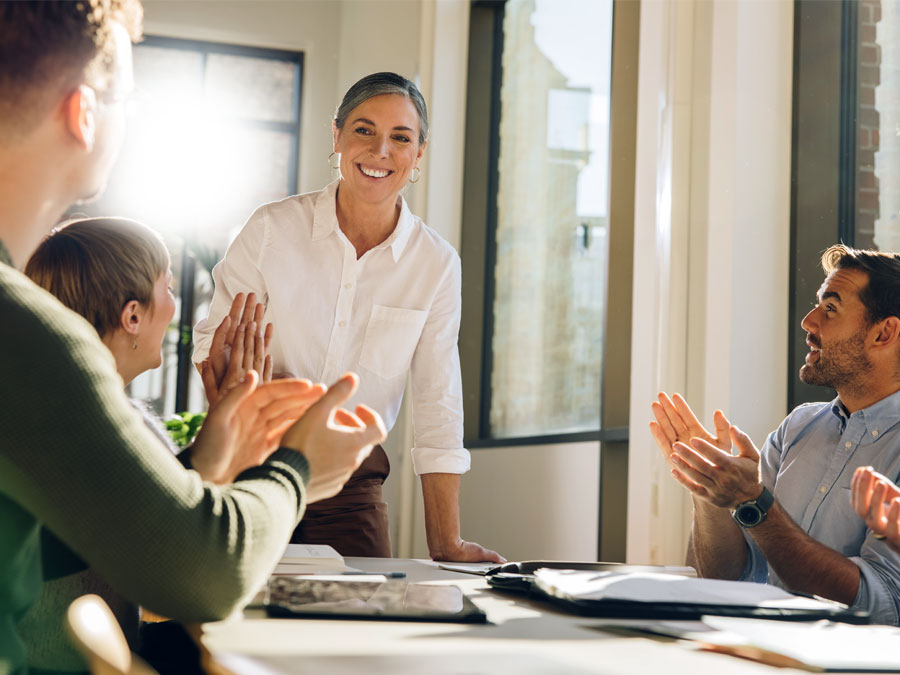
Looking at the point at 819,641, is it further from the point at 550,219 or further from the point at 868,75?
the point at 550,219

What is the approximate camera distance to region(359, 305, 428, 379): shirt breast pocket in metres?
2.46

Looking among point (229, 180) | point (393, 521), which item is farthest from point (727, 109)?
point (229, 180)

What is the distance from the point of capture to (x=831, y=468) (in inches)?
75.8

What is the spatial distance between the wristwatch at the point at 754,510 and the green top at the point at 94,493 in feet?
3.41

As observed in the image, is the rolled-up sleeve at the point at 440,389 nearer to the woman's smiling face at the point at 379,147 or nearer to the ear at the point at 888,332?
the woman's smiling face at the point at 379,147

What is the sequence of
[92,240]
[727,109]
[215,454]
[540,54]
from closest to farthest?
1. [215,454]
2. [92,240]
3. [727,109]
4. [540,54]

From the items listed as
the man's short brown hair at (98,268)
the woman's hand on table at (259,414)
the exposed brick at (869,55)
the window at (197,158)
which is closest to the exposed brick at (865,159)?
the exposed brick at (869,55)

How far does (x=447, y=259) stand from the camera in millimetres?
2562

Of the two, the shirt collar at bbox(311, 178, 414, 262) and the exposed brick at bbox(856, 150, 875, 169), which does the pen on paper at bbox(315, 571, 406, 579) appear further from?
the exposed brick at bbox(856, 150, 875, 169)

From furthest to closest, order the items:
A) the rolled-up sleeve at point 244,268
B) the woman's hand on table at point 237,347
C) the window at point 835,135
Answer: the window at point 835,135 → the rolled-up sleeve at point 244,268 → the woman's hand on table at point 237,347

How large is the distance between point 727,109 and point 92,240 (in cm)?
195

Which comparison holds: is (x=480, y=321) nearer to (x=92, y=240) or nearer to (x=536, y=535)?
(x=536, y=535)

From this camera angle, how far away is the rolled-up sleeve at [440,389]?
93.1 inches

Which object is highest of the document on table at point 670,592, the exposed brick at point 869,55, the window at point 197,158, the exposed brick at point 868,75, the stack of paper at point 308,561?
the window at point 197,158
